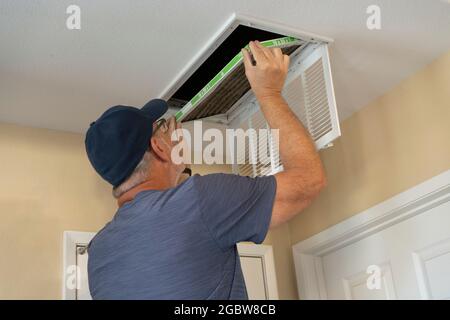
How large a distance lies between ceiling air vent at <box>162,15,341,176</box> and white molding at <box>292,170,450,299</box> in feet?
1.40

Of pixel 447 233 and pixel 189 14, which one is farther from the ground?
pixel 189 14

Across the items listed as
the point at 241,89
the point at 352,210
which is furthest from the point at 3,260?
the point at 352,210

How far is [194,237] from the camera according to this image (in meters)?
1.19

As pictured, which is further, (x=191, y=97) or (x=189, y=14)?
(x=191, y=97)

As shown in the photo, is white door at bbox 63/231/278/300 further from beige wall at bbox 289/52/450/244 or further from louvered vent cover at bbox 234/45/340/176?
louvered vent cover at bbox 234/45/340/176

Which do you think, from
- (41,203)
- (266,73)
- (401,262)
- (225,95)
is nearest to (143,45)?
(225,95)

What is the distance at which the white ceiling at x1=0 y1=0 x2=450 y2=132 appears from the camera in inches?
66.9

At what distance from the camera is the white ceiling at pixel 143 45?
170cm

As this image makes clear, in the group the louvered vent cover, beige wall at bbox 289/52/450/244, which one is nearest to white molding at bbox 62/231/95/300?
the louvered vent cover

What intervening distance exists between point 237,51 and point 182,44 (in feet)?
0.59

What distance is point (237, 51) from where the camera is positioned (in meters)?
1.92

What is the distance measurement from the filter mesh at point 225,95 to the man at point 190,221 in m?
0.63

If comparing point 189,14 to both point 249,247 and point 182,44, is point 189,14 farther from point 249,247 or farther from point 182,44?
point 249,247

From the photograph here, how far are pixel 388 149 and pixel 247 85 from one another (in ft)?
1.84
